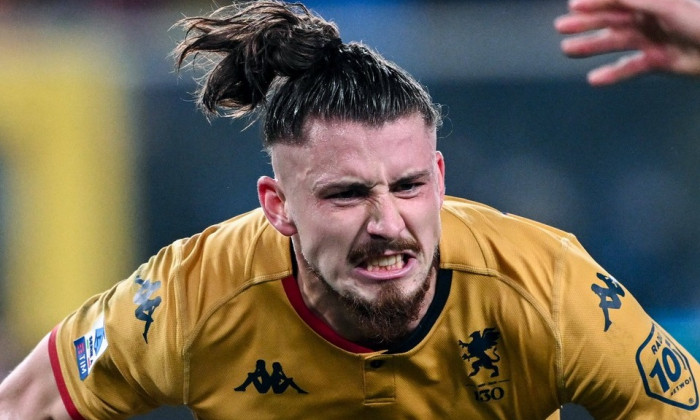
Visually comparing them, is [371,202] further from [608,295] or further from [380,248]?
[608,295]

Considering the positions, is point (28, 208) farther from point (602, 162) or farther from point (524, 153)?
point (602, 162)

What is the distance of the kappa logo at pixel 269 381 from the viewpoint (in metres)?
2.77

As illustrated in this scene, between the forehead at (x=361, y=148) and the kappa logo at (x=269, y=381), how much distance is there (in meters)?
0.56

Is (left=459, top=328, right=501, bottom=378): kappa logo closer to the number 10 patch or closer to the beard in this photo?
the beard

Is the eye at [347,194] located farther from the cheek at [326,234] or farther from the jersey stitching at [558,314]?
the jersey stitching at [558,314]

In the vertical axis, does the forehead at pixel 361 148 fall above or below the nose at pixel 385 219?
above

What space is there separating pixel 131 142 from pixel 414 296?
262cm

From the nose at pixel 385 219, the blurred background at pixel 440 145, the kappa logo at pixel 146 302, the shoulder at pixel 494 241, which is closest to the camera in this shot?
the nose at pixel 385 219

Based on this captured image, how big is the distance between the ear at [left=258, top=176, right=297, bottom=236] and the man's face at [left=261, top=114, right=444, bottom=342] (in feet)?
0.39

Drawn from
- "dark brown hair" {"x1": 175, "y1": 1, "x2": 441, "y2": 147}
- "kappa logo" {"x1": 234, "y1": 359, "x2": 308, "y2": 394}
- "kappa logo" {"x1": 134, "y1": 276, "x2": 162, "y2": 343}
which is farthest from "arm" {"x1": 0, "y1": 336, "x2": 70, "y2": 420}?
"dark brown hair" {"x1": 175, "y1": 1, "x2": 441, "y2": 147}

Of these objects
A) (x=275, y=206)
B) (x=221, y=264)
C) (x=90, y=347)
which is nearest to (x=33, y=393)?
(x=90, y=347)

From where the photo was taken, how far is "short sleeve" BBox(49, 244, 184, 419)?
2.75 meters

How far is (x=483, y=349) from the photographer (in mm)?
2684

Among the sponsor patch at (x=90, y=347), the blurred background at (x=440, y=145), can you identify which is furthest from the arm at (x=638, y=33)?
the blurred background at (x=440, y=145)
